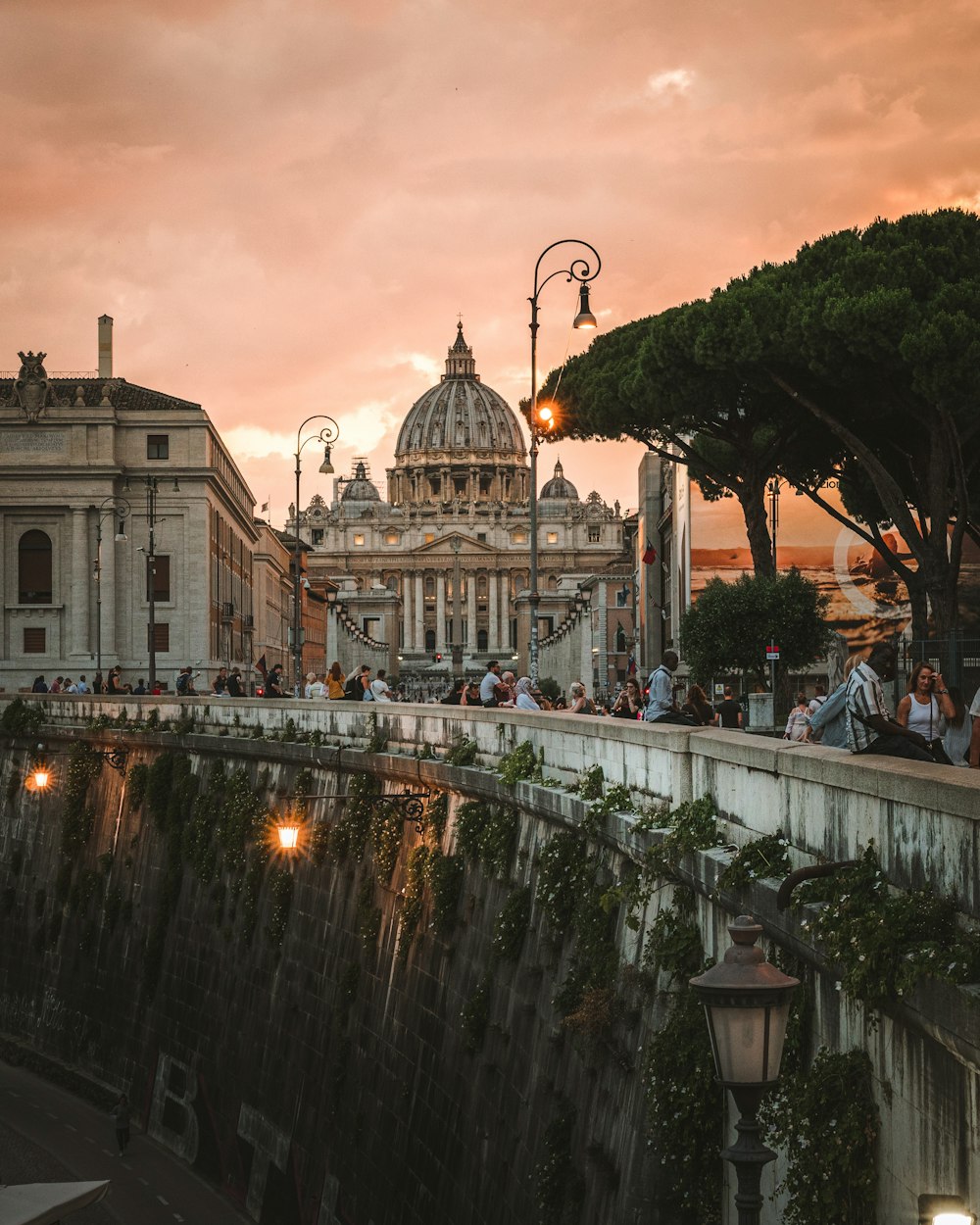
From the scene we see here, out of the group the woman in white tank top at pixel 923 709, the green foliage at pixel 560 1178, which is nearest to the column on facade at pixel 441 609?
the green foliage at pixel 560 1178

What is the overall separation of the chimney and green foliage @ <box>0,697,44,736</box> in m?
45.3

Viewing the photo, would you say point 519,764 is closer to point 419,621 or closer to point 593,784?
point 593,784

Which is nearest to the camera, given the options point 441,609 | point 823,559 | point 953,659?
point 953,659

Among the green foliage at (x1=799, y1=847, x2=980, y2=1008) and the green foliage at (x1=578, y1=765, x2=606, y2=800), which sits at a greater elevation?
the green foliage at (x1=578, y1=765, x2=606, y2=800)

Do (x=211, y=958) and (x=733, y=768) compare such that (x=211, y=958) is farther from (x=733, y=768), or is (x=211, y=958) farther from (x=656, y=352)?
(x=733, y=768)

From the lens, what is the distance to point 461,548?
198 metres

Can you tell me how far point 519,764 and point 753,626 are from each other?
2450 cm

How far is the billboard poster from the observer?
58.1 metres

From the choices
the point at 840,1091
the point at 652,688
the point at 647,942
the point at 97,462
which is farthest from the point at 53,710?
the point at 97,462

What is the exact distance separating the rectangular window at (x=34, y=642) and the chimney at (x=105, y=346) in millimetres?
13944

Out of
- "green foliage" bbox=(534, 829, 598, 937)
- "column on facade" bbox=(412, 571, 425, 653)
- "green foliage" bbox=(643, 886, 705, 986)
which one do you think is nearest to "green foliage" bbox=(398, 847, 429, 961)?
"green foliage" bbox=(534, 829, 598, 937)

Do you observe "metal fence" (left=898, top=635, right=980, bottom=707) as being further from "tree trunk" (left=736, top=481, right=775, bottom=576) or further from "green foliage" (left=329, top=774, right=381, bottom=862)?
"green foliage" (left=329, top=774, right=381, bottom=862)

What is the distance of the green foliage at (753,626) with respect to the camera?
1539 inches

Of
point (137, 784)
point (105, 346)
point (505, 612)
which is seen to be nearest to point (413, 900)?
point (137, 784)
